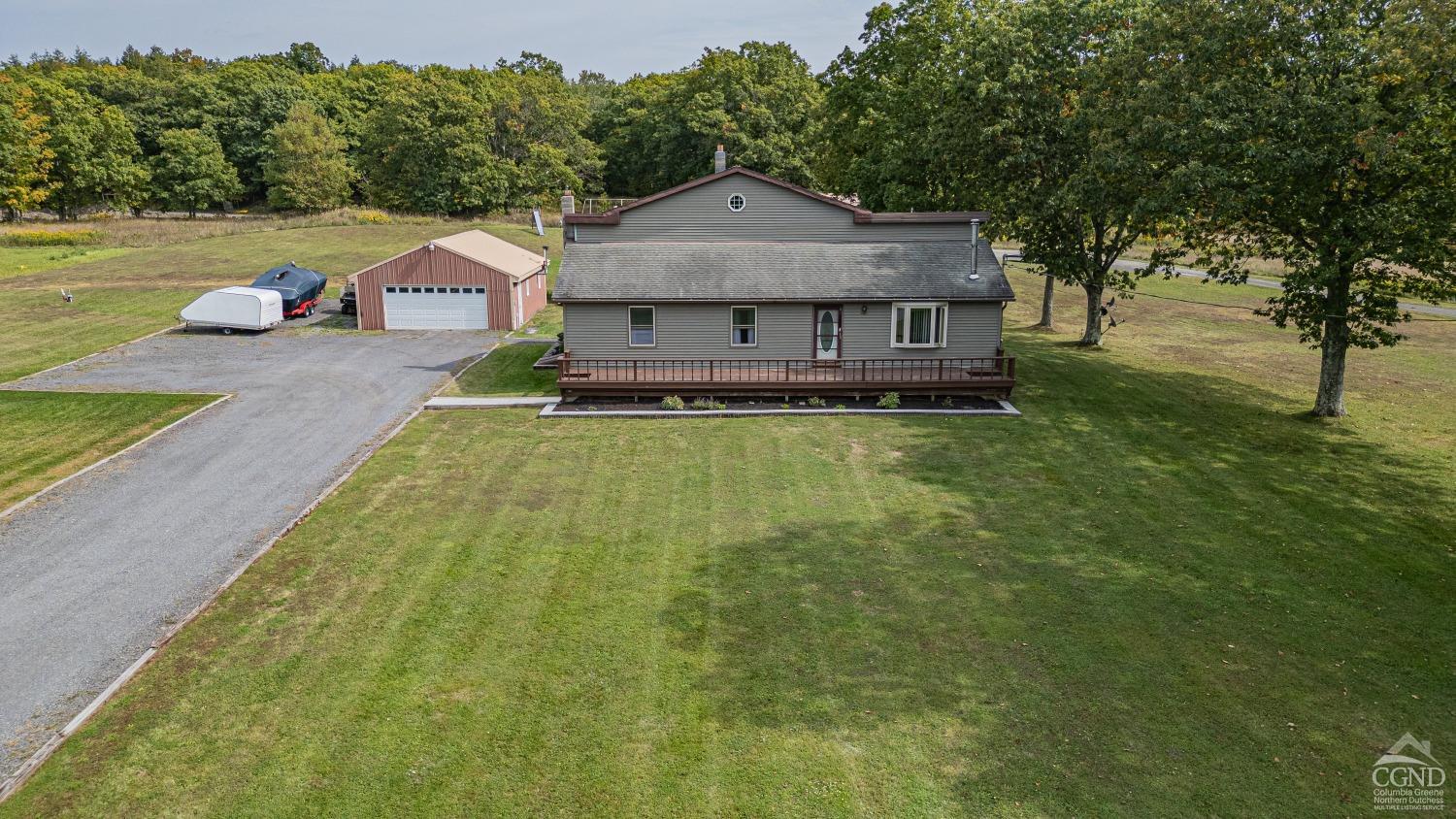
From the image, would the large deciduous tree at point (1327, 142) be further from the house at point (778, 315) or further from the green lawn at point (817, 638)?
the house at point (778, 315)

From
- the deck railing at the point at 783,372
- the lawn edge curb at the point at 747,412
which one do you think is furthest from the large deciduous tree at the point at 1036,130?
the lawn edge curb at the point at 747,412

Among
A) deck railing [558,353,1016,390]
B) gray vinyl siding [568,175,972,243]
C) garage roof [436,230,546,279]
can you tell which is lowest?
deck railing [558,353,1016,390]

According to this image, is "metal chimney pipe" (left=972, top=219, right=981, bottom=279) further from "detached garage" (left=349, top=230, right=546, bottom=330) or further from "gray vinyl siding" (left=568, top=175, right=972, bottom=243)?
"detached garage" (left=349, top=230, right=546, bottom=330)

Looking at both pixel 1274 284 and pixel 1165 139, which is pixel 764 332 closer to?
pixel 1165 139

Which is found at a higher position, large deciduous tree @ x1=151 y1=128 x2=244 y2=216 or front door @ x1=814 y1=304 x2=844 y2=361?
large deciduous tree @ x1=151 y1=128 x2=244 y2=216

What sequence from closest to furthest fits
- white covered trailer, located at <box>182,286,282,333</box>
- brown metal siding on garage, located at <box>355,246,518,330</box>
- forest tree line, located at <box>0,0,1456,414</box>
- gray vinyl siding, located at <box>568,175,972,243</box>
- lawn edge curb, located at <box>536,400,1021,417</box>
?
forest tree line, located at <box>0,0,1456,414</box> → lawn edge curb, located at <box>536,400,1021,417</box> → gray vinyl siding, located at <box>568,175,972,243</box> → white covered trailer, located at <box>182,286,282,333</box> → brown metal siding on garage, located at <box>355,246,518,330</box>

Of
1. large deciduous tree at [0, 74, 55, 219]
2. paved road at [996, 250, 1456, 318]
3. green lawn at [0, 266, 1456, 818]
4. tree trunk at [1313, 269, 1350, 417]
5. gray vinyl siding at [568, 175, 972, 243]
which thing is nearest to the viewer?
green lawn at [0, 266, 1456, 818]

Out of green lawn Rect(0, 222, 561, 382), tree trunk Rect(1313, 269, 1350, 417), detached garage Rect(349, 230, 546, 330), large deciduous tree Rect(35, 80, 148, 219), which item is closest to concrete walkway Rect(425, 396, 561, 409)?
detached garage Rect(349, 230, 546, 330)

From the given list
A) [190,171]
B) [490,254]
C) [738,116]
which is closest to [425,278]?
[490,254]

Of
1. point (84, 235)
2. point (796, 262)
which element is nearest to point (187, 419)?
point (796, 262)
